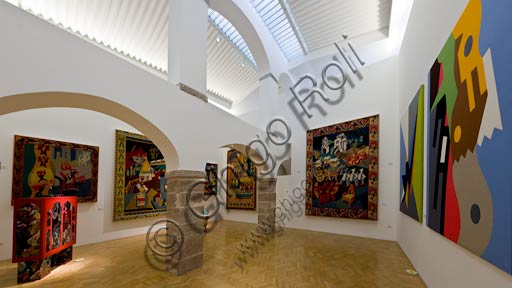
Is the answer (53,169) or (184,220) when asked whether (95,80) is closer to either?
(184,220)

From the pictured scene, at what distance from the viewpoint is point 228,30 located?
7.47 metres

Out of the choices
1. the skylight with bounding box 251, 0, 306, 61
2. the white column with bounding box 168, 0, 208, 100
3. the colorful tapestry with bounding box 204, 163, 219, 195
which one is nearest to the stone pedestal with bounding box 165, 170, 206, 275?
the white column with bounding box 168, 0, 208, 100

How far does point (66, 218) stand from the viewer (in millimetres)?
4266

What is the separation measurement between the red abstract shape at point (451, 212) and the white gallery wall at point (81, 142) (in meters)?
7.00

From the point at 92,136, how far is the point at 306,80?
6940 millimetres

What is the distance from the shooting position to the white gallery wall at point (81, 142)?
450 centimetres

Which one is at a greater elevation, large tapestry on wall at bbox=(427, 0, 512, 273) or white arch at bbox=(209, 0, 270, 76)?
white arch at bbox=(209, 0, 270, 76)

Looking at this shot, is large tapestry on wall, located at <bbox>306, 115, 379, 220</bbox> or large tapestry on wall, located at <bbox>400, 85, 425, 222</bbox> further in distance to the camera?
large tapestry on wall, located at <bbox>306, 115, 379, 220</bbox>

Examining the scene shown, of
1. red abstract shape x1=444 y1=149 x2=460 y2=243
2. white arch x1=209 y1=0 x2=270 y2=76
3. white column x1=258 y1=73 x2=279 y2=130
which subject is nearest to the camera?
red abstract shape x1=444 y1=149 x2=460 y2=243

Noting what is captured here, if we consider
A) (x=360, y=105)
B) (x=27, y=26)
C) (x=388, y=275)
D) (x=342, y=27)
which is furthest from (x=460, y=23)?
(x=342, y=27)

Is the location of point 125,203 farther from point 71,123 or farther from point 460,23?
point 460,23

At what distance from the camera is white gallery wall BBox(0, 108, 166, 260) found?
14.8 ft

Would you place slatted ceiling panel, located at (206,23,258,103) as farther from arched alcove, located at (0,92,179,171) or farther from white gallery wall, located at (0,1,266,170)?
arched alcove, located at (0,92,179,171)

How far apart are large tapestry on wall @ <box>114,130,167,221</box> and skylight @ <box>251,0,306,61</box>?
17.3ft
